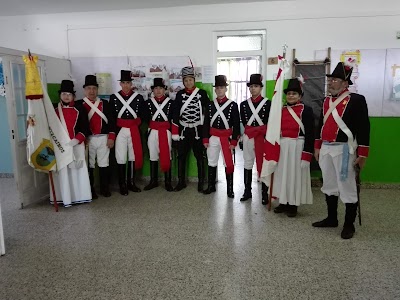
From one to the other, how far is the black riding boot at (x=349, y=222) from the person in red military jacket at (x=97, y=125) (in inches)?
117

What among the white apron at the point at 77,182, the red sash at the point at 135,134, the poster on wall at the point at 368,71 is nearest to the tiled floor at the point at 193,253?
the white apron at the point at 77,182

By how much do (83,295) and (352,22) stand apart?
15.2ft

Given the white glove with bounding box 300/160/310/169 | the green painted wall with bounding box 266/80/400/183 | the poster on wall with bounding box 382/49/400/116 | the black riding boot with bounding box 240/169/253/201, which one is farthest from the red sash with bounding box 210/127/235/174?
the poster on wall with bounding box 382/49/400/116

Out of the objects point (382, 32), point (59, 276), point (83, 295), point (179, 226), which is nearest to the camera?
point (83, 295)

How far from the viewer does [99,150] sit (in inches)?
169

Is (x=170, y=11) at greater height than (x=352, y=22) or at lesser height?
greater

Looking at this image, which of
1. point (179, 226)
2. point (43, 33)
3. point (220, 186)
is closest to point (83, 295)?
point (179, 226)

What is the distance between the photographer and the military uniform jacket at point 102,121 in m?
4.20

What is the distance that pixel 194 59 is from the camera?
15.9ft

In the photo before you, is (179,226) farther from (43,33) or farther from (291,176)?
(43,33)

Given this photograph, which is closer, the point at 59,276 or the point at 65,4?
the point at 59,276

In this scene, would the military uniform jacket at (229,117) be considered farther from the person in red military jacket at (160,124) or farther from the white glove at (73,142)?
the white glove at (73,142)

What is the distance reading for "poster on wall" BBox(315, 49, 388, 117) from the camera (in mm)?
4453

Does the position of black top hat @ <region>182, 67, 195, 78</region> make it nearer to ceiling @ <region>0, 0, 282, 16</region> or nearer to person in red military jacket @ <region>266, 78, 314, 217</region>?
ceiling @ <region>0, 0, 282, 16</region>
